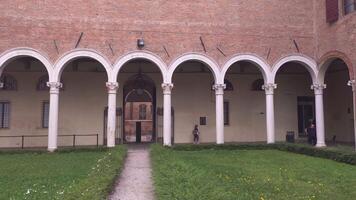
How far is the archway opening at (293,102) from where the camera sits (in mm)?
24547

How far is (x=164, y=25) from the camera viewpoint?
19828mm

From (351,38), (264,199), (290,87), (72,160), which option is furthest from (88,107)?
(264,199)

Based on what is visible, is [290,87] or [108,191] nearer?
[108,191]

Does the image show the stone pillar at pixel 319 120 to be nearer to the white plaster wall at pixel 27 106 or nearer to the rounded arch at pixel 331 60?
the rounded arch at pixel 331 60

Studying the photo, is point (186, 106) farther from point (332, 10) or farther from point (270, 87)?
point (332, 10)

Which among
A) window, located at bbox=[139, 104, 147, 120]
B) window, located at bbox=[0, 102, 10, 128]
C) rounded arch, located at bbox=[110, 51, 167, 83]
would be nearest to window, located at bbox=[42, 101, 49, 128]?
window, located at bbox=[0, 102, 10, 128]

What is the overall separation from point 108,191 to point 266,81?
45.8 feet

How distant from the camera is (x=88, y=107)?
2278 cm

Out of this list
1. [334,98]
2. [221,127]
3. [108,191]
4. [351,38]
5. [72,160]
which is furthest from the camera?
[334,98]

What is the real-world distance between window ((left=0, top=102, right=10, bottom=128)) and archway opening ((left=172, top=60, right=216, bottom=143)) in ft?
33.4

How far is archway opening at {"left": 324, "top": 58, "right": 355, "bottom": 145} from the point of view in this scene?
75.1 feet

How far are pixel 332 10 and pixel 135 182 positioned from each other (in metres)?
14.7

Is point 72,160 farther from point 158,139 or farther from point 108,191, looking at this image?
point 158,139

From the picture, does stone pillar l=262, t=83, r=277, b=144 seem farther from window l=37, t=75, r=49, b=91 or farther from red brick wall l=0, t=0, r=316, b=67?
window l=37, t=75, r=49, b=91
